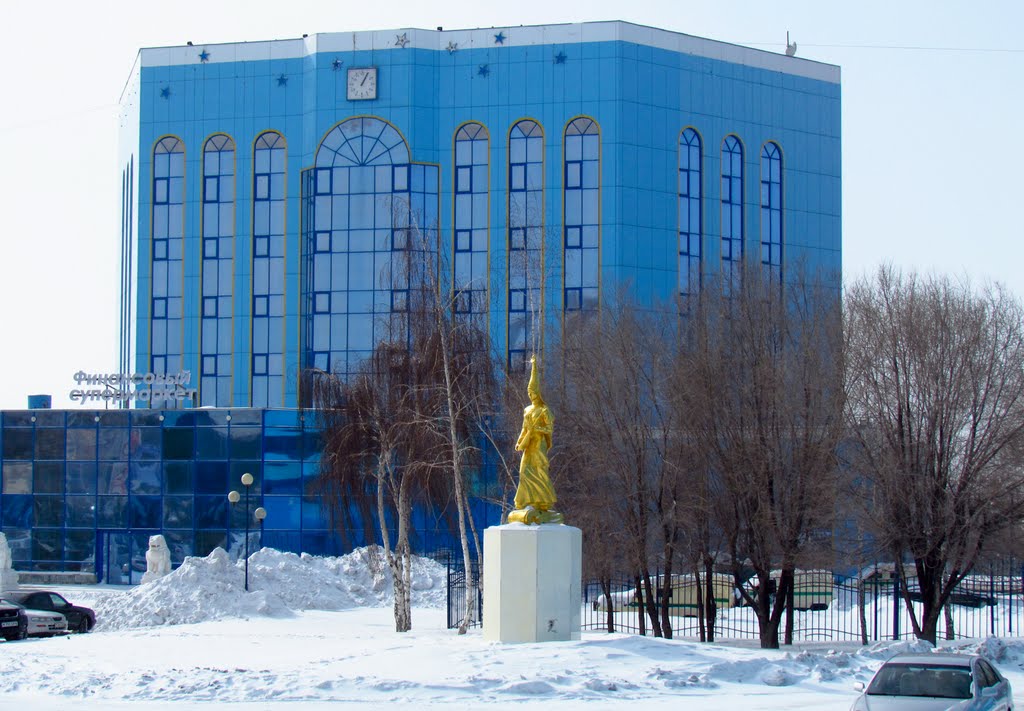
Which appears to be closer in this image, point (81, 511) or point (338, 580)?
point (338, 580)

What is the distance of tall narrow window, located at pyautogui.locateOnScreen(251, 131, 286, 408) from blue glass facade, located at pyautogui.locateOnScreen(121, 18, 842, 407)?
99 mm

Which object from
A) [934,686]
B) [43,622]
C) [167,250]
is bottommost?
[43,622]

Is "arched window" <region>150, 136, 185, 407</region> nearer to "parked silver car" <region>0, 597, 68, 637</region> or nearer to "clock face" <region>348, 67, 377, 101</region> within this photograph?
"clock face" <region>348, 67, 377, 101</region>

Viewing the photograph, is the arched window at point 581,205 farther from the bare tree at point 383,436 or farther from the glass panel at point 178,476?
the bare tree at point 383,436

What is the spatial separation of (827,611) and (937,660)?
27118 mm

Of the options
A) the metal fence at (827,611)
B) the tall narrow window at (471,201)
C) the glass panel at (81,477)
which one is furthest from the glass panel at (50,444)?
Result: the metal fence at (827,611)

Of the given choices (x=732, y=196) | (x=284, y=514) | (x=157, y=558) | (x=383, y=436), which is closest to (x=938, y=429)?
(x=383, y=436)

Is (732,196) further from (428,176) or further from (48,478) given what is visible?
(48,478)

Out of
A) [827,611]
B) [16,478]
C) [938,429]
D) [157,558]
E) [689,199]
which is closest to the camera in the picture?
[938,429]

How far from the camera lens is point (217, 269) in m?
67.9

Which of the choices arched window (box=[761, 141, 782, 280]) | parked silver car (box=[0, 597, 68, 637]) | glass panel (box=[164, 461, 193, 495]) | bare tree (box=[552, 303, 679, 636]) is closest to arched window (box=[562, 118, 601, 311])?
arched window (box=[761, 141, 782, 280])

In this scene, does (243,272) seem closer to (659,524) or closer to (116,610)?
(116,610)

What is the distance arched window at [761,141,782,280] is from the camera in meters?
68.2

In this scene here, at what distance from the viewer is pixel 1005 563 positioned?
30953 millimetres
